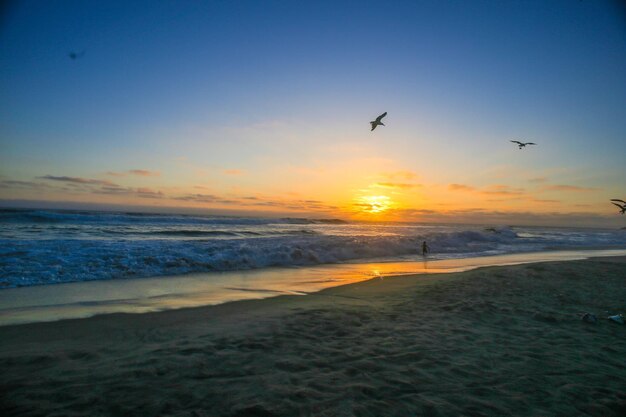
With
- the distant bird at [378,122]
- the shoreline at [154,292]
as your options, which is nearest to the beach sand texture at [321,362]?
the shoreline at [154,292]

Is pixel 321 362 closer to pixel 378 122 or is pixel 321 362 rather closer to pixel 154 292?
pixel 154 292

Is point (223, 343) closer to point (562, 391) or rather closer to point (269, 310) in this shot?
point (269, 310)

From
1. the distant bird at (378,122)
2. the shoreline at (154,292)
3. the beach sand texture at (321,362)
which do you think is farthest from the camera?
the distant bird at (378,122)

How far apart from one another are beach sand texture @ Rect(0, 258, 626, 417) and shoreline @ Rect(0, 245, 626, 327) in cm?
80

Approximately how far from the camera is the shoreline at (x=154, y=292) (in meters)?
7.30

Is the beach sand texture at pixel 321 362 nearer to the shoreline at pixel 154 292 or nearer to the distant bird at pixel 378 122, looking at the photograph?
the shoreline at pixel 154 292

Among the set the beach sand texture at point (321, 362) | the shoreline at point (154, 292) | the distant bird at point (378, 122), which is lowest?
the shoreline at point (154, 292)

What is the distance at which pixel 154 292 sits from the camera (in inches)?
376

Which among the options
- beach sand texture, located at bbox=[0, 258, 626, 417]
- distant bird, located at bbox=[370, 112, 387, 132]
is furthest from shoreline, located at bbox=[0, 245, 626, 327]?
distant bird, located at bbox=[370, 112, 387, 132]

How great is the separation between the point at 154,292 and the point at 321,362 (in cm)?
677

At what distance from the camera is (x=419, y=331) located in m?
5.98

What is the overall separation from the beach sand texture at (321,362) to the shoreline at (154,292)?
796 mm

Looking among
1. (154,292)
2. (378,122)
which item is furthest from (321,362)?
(378,122)

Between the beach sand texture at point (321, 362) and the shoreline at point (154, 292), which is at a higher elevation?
the beach sand texture at point (321, 362)
